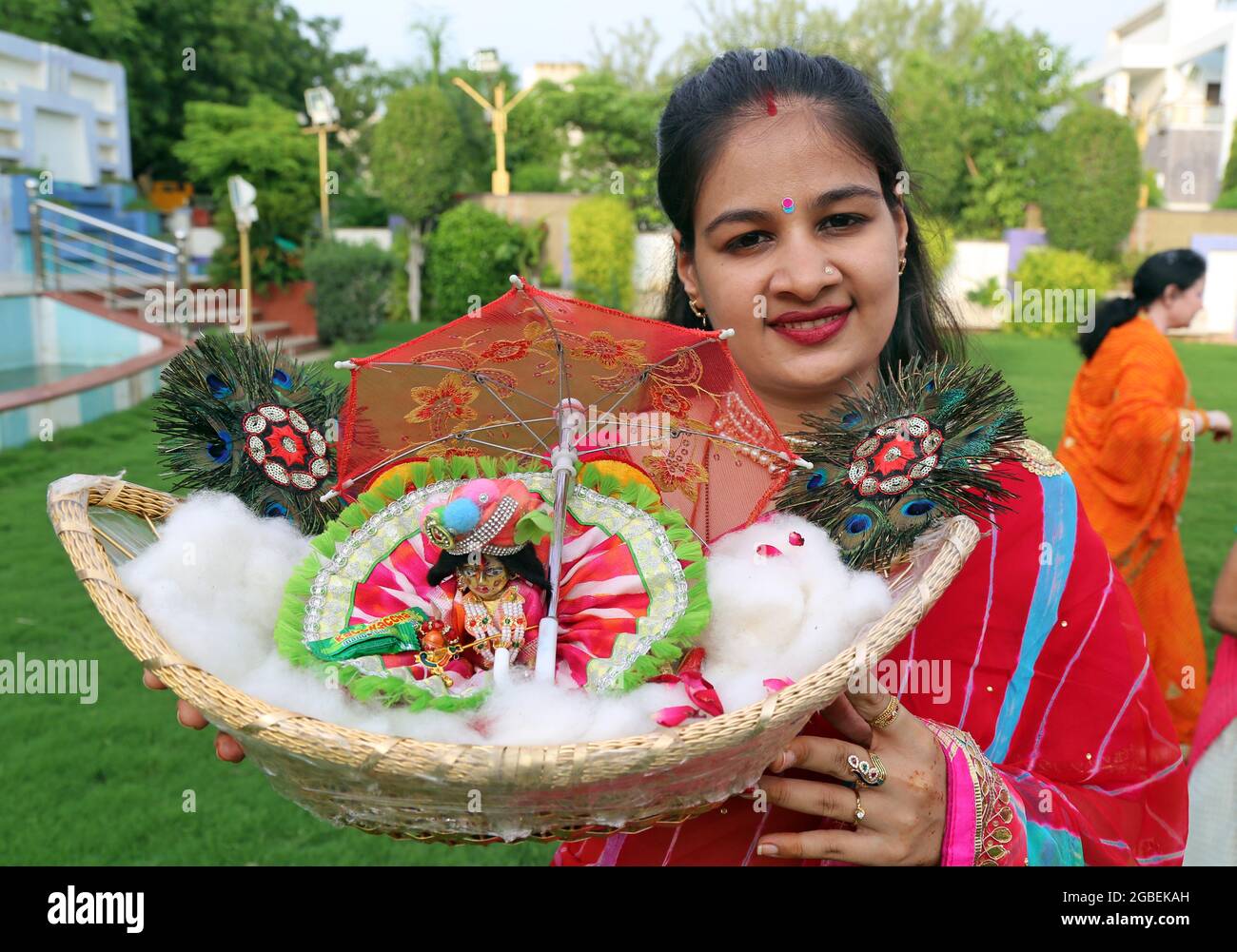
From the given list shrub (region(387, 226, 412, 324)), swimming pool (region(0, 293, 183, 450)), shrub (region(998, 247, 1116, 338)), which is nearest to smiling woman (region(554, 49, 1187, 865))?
swimming pool (region(0, 293, 183, 450))

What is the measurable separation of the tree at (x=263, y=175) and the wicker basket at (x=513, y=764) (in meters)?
13.9

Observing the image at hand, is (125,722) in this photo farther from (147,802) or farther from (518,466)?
(518,466)

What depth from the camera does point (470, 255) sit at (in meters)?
17.2

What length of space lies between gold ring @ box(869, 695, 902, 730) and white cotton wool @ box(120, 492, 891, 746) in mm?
112

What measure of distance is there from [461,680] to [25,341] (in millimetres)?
12381

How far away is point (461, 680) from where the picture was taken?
4.60ft

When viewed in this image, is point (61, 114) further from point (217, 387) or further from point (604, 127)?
point (217, 387)

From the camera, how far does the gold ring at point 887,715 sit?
4.37 feet

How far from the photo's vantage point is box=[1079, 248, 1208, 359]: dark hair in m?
4.68

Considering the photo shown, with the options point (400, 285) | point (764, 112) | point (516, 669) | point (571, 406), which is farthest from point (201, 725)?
point (400, 285)

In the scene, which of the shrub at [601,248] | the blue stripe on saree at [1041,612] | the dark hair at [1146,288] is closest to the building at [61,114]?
the shrub at [601,248]

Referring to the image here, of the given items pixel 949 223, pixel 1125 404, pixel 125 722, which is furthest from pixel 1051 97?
pixel 125 722

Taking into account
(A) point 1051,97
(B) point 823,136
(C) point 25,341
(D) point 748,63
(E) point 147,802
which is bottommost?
(E) point 147,802

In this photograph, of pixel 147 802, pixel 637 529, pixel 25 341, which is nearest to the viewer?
pixel 637 529
